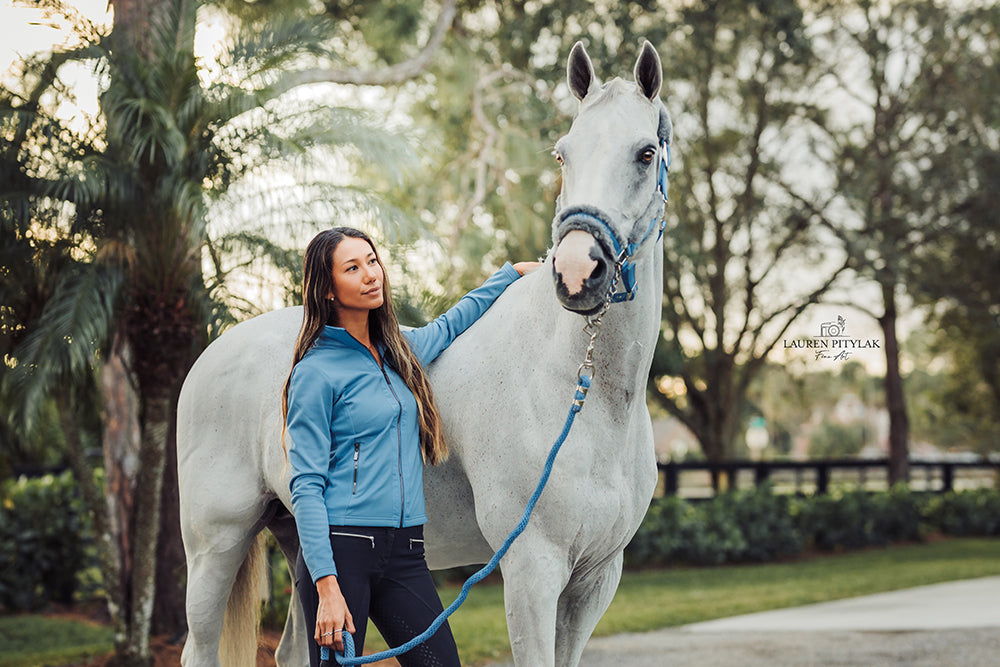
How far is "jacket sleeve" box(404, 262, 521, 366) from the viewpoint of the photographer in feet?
8.70

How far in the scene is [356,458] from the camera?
220 centimetres

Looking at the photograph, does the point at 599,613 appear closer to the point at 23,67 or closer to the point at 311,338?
the point at 311,338

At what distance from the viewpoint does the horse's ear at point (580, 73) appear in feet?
7.82

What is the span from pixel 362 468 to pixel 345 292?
464 mm

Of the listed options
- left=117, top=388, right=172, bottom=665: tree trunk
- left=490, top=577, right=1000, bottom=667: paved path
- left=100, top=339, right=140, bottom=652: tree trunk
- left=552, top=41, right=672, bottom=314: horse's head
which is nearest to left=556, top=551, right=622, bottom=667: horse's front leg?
left=552, top=41, right=672, bottom=314: horse's head

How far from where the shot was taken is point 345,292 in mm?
2271

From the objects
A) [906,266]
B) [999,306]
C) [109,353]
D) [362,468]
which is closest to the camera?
[362,468]

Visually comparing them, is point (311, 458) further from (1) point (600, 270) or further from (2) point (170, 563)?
(2) point (170, 563)


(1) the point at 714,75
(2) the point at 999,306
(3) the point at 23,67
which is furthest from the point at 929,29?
(3) the point at 23,67

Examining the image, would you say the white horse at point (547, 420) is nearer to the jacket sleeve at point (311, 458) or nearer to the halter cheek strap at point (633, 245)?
the halter cheek strap at point (633, 245)

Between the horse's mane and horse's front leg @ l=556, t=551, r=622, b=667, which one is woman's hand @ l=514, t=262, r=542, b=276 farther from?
horse's front leg @ l=556, t=551, r=622, b=667

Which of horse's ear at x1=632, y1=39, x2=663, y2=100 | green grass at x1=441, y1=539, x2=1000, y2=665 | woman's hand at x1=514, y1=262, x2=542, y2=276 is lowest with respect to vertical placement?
green grass at x1=441, y1=539, x2=1000, y2=665

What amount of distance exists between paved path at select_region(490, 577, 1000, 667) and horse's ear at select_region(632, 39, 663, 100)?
5215 millimetres

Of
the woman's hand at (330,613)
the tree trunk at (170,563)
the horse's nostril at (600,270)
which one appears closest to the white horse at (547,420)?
the horse's nostril at (600,270)
